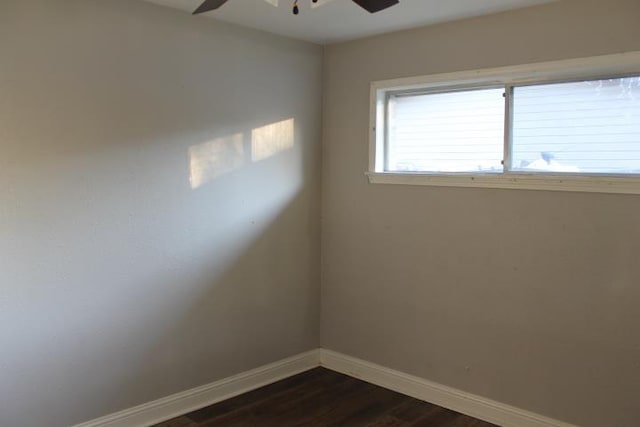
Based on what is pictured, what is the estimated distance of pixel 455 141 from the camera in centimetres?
350

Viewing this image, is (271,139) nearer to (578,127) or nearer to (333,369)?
(333,369)

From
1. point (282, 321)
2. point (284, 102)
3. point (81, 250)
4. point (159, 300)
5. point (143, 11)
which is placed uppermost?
point (143, 11)

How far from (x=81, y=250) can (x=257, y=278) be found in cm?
120

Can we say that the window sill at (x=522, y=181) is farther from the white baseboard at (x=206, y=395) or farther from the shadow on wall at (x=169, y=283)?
the white baseboard at (x=206, y=395)

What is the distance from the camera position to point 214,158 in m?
3.42

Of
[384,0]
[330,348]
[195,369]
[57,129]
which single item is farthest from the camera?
[330,348]

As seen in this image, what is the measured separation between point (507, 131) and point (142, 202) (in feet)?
6.87

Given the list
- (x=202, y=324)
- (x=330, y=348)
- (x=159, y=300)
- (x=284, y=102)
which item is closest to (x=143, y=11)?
(x=284, y=102)

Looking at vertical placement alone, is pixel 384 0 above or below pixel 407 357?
above

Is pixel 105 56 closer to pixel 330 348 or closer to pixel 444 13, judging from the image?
pixel 444 13

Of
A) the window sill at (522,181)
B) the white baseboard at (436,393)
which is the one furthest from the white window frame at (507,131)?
the white baseboard at (436,393)

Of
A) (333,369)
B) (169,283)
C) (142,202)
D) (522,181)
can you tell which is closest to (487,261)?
(522,181)

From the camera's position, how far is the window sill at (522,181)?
2.79m

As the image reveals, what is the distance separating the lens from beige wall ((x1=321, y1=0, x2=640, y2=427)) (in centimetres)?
285
